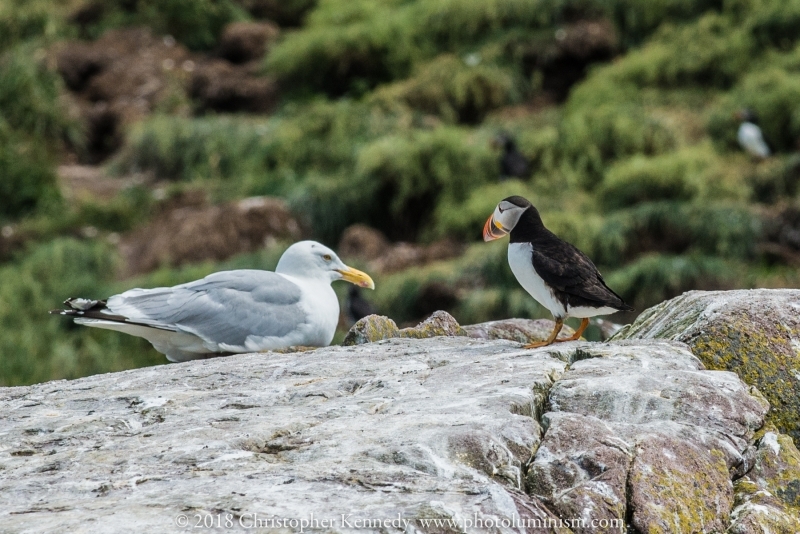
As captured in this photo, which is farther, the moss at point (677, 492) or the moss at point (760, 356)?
the moss at point (760, 356)

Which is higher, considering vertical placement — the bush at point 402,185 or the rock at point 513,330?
the rock at point 513,330

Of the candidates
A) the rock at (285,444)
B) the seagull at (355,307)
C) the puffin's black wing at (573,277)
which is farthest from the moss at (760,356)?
the seagull at (355,307)

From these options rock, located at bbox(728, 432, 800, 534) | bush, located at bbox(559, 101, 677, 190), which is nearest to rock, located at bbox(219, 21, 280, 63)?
bush, located at bbox(559, 101, 677, 190)

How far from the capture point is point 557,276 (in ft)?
14.4

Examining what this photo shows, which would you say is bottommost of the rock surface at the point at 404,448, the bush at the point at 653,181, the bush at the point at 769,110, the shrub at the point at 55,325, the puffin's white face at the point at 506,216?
the shrub at the point at 55,325

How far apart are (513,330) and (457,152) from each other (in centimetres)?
784

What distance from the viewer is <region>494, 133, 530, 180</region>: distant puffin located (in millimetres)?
12906

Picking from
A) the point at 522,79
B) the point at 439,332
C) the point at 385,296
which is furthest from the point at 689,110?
the point at 439,332

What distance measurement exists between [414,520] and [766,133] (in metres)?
11.4

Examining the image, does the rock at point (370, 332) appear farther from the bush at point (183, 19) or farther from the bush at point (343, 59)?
the bush at point (183, 19)

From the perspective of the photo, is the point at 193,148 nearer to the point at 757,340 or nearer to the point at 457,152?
the point at 457,152

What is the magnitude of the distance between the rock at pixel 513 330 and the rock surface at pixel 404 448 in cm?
135

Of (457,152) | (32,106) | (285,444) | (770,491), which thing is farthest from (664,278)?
(32,106)

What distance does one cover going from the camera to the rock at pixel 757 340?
3865 mm
